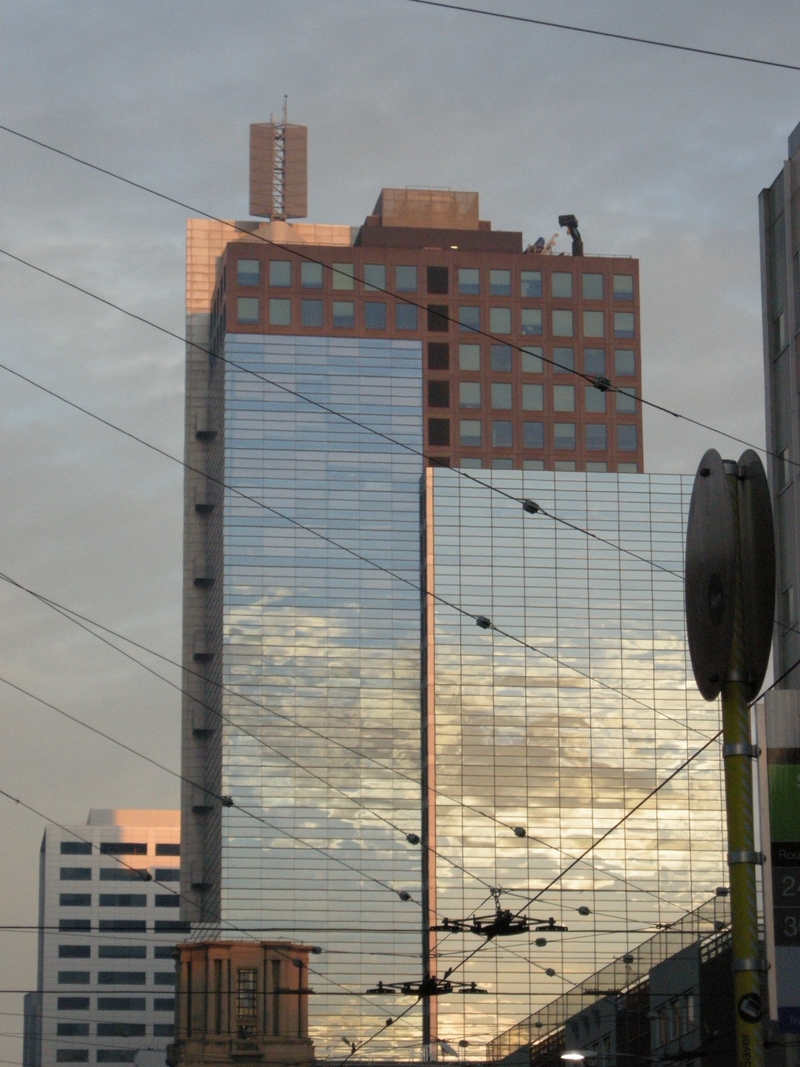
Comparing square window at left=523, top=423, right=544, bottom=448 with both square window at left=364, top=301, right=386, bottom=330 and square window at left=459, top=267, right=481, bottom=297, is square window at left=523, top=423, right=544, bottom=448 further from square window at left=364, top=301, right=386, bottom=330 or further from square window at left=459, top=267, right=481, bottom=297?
square window at left=364, top=301, right=386, bottom=330

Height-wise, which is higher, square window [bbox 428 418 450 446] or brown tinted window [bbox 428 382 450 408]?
brown tinted window [bbox 428 382 450 408]

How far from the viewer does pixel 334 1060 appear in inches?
5167

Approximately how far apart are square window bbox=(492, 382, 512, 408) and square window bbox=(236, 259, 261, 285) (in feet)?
66.3

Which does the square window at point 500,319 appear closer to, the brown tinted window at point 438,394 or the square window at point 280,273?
the brown tinted window at point 438,394

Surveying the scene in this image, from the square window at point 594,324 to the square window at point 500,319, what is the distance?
603 centimetres

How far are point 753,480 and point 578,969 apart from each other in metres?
147

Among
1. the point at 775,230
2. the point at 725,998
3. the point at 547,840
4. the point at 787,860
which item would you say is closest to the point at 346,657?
the point at 547,840

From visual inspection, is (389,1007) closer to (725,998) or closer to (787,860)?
(725,998)

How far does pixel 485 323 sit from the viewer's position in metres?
160

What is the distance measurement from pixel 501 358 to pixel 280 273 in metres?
18.5

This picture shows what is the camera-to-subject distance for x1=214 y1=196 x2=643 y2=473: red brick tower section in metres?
159

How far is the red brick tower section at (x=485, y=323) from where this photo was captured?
6245 inches

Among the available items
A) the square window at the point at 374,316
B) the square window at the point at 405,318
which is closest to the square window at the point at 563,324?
the square window at the point at 405,318

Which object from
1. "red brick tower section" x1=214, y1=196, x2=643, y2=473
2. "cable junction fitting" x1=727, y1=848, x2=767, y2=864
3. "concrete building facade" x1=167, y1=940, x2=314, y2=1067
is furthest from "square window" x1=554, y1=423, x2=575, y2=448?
"cable junction fitting" x1=727, y1=848, x2=767, y2=864
